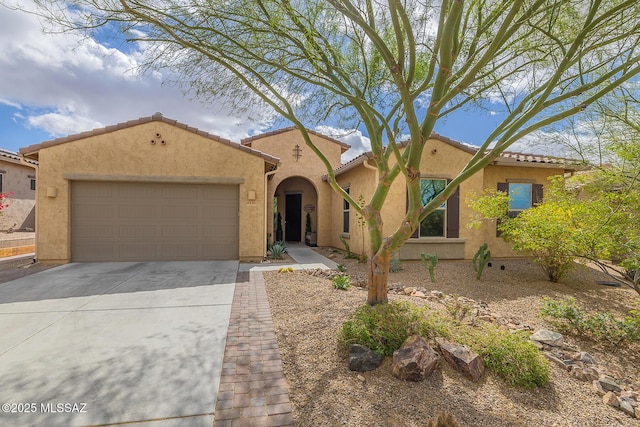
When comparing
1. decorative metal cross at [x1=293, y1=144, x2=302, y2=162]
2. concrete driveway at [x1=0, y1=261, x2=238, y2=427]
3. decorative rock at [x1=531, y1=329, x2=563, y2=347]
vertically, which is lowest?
decorative rock at [x1=531, y1=329, x2=563, y2=347]

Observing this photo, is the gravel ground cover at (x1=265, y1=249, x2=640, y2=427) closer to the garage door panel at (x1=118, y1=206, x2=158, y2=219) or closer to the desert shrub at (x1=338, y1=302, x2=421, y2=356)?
the desert shrub at (x1=338, y1=302, x2=421, y2=356)

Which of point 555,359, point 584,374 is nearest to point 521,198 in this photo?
point 555,359

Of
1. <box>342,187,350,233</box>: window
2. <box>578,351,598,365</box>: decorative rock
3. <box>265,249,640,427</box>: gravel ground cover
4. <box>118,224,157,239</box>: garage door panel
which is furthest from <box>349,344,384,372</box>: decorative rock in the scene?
<box>342,187,350,233</box>: window

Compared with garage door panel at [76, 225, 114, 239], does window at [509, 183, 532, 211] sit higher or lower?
higher

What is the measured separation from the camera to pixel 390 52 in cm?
364

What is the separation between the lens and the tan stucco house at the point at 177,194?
860 centimetres

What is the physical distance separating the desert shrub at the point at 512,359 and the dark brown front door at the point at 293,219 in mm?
13344

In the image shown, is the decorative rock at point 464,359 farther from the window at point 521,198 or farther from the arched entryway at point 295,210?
the arched entryway at point 295,210

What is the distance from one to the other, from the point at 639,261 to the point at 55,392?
7.08 m

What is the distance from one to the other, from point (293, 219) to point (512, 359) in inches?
559

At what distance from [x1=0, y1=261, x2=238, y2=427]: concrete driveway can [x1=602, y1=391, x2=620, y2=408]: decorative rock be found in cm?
365

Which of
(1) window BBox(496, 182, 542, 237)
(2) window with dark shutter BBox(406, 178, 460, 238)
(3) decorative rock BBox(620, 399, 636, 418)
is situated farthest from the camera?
(1) window BBox(496, 182, 542, 237)

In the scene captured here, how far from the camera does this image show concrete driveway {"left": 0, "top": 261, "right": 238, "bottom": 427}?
2.39 metres

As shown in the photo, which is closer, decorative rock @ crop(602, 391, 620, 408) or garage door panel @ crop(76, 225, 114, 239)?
decorative rock @ crop(602, 391, 620, 408)
